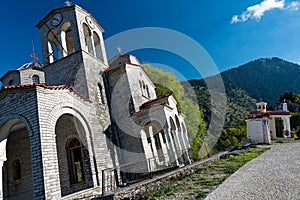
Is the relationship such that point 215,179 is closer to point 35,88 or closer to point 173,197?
point 173,197

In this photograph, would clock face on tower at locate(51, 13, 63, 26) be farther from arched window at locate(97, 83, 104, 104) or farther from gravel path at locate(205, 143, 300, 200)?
gravel path at locate(205, 143, 300, 200)

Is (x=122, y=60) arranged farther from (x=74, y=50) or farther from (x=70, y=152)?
(x=70, y=152)

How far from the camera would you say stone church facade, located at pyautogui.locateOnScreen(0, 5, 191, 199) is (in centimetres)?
848

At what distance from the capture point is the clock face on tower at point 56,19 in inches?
587

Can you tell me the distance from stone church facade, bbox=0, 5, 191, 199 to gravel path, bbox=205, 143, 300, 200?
385cm

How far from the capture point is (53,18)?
1507 cm

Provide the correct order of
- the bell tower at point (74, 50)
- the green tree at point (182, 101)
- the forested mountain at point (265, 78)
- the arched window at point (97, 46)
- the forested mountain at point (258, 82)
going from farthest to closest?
the forested mountain at point (265, 78)
the forested mountain at point (258, 82)
the green tree at point (182, 101)
the arched window at point (97, 46)
the bell tower at point (74, 50)

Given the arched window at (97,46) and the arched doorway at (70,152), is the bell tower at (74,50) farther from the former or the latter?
the arched doorway at (70,152)

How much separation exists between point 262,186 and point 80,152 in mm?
8714

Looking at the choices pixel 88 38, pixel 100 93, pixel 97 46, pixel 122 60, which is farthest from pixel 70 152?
pixel 122 60

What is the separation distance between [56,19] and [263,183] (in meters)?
14.7

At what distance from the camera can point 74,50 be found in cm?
1488

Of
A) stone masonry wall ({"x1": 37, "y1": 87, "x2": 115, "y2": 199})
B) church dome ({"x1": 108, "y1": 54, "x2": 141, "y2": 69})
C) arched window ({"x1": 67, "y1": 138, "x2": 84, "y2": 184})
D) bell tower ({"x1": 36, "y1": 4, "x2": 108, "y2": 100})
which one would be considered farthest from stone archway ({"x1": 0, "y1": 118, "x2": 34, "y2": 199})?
church dome ({"x1": 108, "y1": 54, "x2": 141, "y2": 69})

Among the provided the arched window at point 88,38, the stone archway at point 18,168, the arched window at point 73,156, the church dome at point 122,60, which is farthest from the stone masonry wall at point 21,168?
the church dome at point 122,60
